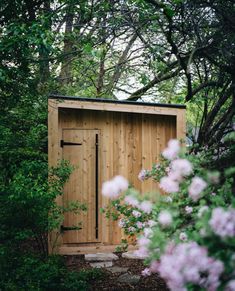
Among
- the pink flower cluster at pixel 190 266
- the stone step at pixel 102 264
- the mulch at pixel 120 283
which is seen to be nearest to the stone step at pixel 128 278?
the mulch at pixel 120 283

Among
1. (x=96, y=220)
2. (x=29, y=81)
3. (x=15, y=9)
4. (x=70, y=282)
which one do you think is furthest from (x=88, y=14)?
(x=70, y=282)

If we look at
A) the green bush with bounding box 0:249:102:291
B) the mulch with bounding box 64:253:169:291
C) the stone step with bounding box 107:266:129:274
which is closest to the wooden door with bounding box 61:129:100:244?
the mulch with bounding box 64:253:169:291

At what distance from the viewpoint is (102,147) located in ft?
23.2

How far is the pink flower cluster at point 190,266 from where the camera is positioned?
1.92m

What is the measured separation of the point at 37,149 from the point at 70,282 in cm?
303

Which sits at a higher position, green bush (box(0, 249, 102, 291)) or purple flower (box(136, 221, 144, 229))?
purple flower (box(136, 221, 144, 229))

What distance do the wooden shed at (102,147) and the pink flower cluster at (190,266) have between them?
15.6ft

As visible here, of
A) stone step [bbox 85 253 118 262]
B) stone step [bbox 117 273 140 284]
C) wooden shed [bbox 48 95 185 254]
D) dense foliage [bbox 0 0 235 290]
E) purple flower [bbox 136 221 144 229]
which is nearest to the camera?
purple flower [bbox 136 221 144 229]

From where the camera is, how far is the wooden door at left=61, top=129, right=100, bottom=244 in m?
6.86

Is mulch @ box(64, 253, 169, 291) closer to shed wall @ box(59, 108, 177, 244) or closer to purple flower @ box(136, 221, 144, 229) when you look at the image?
shed wall @ box(59, 108, 177, 244)

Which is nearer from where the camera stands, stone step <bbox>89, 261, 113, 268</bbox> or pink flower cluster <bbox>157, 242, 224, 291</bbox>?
pink flower cluster <bbox>157, 242, 224, 291</bbox>

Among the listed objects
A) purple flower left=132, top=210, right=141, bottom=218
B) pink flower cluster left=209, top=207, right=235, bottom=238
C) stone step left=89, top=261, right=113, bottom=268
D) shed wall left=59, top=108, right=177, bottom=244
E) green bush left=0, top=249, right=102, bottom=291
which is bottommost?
stone step left=89, top=261, right=113, bottom=268

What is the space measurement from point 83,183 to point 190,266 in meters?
5.12

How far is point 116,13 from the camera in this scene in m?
6.90
